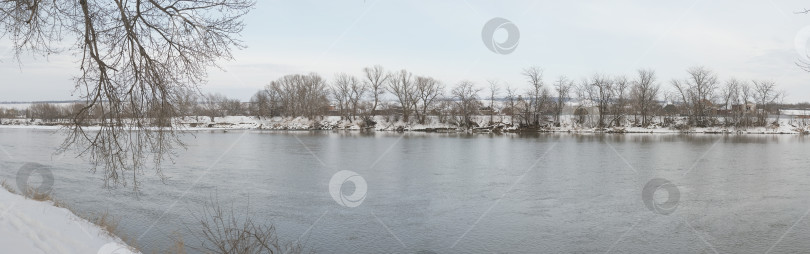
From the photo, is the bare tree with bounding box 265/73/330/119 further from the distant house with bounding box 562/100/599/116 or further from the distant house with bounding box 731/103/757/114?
the distant house with bounding box 731/103/757/114

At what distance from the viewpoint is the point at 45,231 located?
7.28 m

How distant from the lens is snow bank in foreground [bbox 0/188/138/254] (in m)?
6.35

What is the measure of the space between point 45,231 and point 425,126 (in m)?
47.6

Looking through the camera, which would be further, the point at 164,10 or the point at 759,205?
the point at 759,205

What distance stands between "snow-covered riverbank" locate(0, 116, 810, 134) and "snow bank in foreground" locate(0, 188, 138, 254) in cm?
3186

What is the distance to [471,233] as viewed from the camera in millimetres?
9938

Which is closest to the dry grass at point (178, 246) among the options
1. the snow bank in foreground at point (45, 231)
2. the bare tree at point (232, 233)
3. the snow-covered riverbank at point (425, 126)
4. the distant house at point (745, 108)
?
the bare tree at point (232, 233)

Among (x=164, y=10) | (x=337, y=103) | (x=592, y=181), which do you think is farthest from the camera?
(x=337, y=103)

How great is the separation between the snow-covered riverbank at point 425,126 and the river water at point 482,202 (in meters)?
24.9

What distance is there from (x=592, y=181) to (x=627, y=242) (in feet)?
23.6

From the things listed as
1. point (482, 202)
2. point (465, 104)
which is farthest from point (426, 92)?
point (482, 202)

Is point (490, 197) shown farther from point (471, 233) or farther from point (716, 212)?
point (716, 212)

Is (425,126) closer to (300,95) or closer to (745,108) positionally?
(300,95)

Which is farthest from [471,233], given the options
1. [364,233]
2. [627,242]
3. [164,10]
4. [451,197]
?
[164,10]
